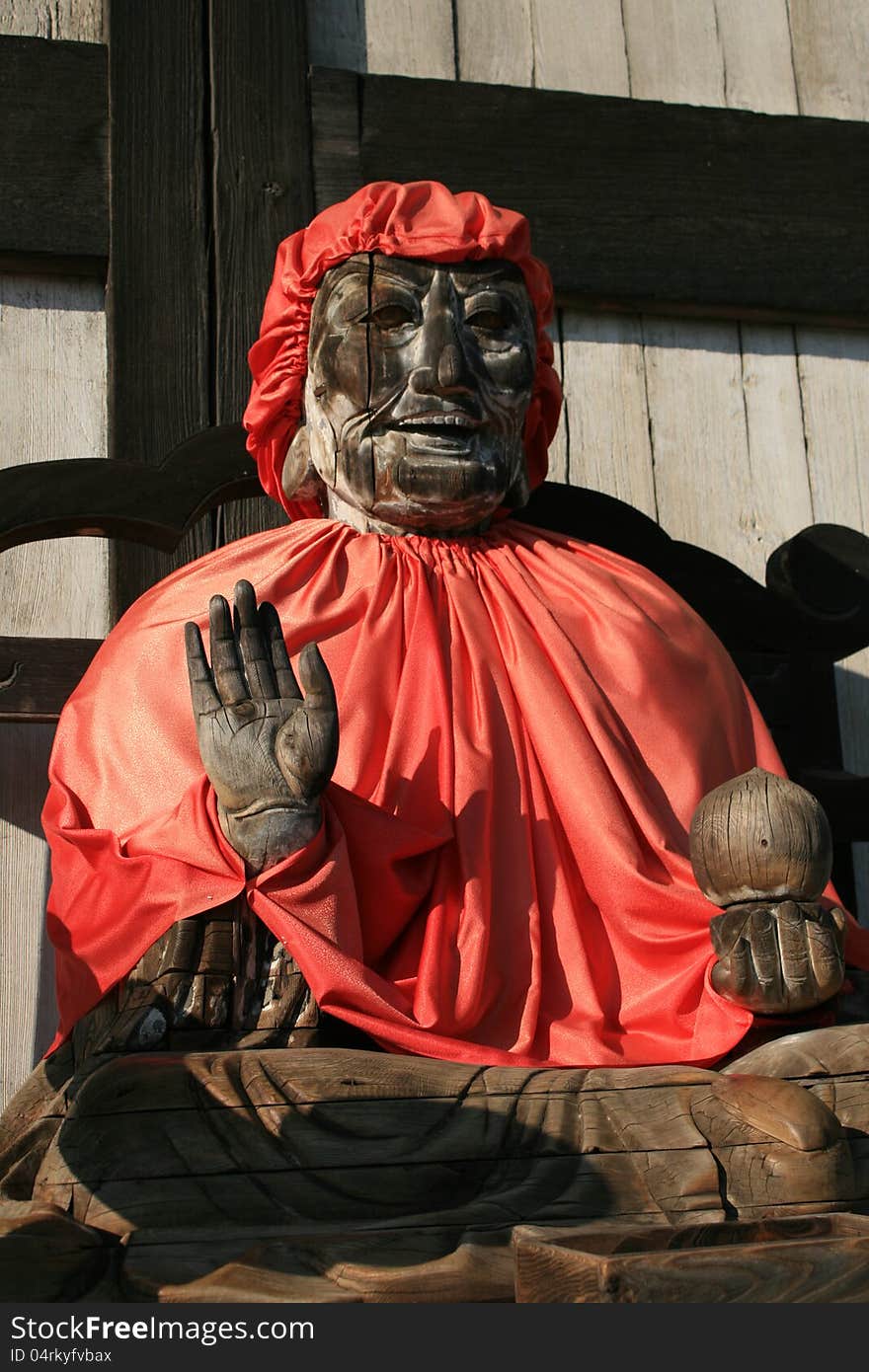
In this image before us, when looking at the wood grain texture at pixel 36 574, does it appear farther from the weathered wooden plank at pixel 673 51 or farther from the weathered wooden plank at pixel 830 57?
the weathered wooden plank at pixel 830 57

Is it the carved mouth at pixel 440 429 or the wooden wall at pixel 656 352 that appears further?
the wooden wall at pixel 656 352

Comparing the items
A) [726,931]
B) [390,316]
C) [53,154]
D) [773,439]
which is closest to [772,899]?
[726,931]

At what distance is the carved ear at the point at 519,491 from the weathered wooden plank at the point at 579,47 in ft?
4.69

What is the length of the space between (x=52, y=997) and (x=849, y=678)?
1.80m

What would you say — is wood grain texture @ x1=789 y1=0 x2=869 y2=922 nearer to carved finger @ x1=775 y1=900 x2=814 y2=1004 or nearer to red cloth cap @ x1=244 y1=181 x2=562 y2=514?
red cloth cap @ x1=244 y1=181 x2=562 y2=514

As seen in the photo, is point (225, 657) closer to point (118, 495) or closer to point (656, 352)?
point (118, 495)

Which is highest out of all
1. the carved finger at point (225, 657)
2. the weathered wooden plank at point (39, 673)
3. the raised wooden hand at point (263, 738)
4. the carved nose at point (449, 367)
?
the carved nose at point (449, 367)

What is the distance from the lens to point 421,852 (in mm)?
2902

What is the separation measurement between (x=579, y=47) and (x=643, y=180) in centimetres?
39

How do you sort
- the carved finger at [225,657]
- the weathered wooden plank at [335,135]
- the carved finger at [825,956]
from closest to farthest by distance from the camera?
1. the carved finger at [825,956]
2. the carved finger at [225,657]
3. the weathered wooden plank at [335,135]

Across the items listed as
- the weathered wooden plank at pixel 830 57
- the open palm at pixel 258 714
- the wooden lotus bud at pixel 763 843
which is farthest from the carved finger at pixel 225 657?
the weathered wooden plank at pixel 830 57

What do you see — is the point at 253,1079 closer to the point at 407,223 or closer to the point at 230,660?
the point at 230,660

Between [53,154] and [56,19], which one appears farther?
[56,19]

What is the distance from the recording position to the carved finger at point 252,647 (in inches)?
107
